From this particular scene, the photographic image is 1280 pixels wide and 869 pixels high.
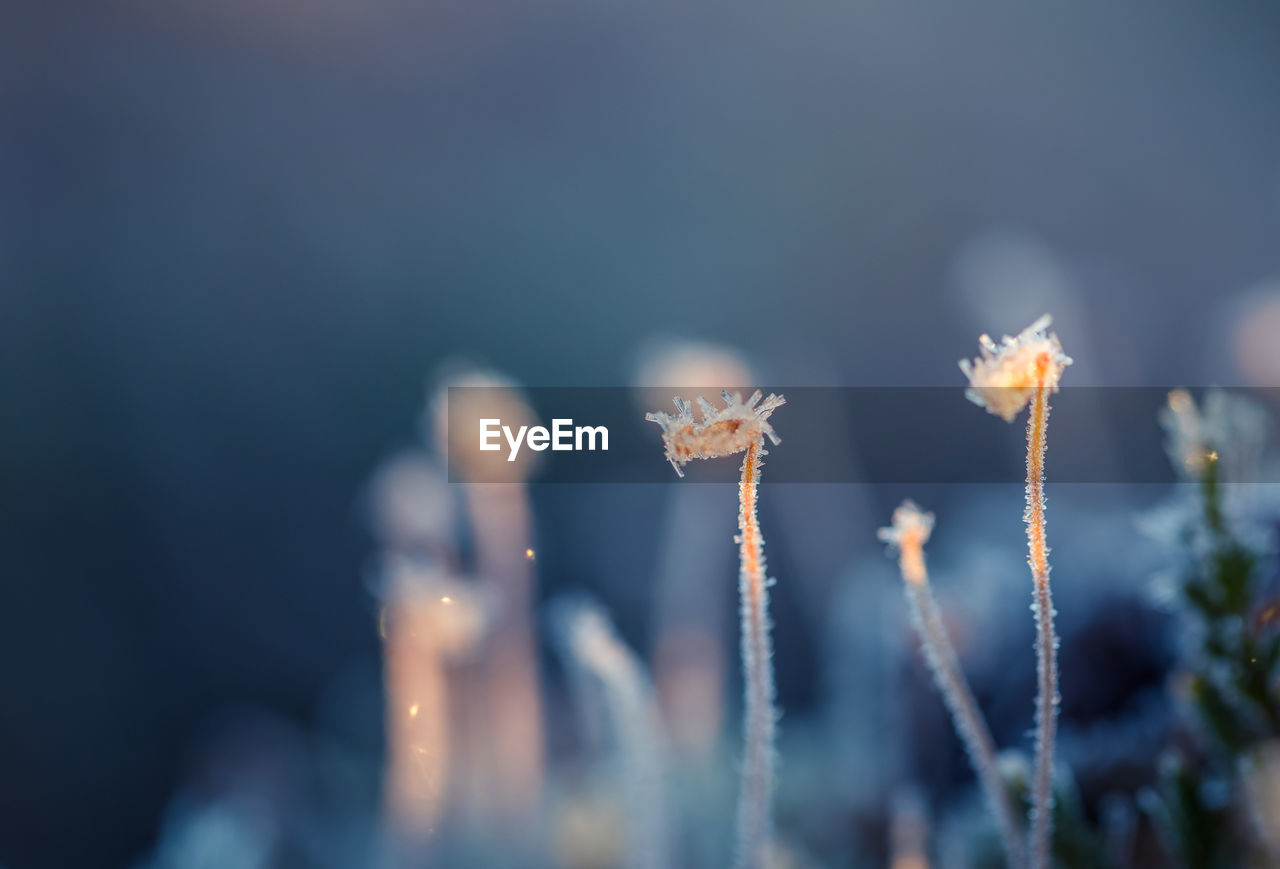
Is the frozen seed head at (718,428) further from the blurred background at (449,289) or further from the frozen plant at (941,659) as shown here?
the blurred background at (449,289)

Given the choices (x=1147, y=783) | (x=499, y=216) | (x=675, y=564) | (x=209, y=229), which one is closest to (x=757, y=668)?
(x=1147, y=783)

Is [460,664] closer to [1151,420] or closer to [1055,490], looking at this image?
[1055,490]

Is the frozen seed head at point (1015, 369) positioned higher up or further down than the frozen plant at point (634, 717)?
higher up

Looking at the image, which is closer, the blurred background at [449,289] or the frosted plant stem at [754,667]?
the frosted plant stem at [754,667]

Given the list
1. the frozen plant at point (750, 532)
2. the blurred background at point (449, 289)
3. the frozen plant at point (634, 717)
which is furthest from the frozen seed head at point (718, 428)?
the blurred background at point (449, 289)

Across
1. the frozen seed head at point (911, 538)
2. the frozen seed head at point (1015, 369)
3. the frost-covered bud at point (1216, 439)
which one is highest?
the frozen seed head at point (1015, 369)

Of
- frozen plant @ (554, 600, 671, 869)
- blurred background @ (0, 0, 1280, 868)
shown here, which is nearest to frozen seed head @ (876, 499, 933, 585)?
frozen plant @ (554, 600, 671, 869)

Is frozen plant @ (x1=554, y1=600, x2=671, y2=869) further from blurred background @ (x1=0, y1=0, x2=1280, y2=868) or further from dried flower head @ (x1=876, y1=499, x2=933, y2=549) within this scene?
blurred background @ (x1=0, y1=0, x2=1280, y2=868)
